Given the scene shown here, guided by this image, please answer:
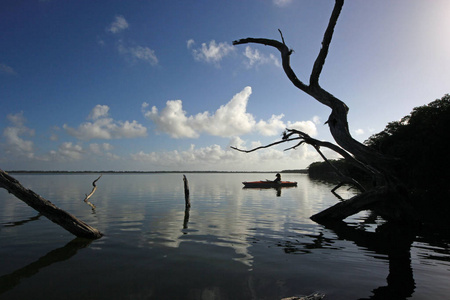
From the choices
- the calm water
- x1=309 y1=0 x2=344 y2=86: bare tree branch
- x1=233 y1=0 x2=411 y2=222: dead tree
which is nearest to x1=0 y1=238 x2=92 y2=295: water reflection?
the calm water

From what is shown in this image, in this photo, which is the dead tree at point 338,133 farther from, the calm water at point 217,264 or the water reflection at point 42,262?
the water reflection at point 42,262

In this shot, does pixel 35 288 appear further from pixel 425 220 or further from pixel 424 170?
pixel 424 170

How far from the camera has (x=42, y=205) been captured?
8.75 meters

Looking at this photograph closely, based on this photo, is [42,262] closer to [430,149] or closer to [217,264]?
[217,264]

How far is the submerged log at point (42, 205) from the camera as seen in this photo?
857cm

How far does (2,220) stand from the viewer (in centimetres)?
1427

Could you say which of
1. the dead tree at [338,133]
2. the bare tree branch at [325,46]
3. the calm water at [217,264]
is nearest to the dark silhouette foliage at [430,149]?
the dead tree at [338,133]

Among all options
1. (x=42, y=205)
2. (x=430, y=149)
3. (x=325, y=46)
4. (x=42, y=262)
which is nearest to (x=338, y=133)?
(x=325, y=46)

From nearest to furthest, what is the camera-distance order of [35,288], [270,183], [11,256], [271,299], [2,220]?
1. [271,299]
2. [35,288]
3. [11,256]
4. [2,220]
5. [270,183]

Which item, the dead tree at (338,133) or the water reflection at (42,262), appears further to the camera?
the dead tree at (338,133)

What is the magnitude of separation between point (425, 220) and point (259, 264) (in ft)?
43.7

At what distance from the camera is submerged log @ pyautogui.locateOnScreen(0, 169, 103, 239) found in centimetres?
857

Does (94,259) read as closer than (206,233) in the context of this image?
Yes

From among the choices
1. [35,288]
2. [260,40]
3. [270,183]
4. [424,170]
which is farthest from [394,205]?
[270,183]
